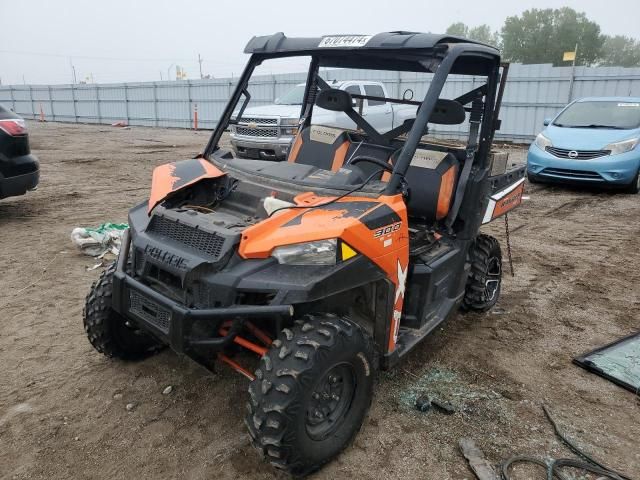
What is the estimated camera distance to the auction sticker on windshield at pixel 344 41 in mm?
3030

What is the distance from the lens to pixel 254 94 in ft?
74.1

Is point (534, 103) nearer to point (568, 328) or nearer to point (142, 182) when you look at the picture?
point (142, 182)

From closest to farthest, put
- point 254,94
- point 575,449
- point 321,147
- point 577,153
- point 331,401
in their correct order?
point 331,401 < point 575,449 < point 321,147 < point 577,153 < point 254,94

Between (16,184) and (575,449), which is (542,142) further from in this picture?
(16,184)

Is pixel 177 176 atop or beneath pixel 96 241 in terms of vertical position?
atop

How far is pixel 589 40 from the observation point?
173ft

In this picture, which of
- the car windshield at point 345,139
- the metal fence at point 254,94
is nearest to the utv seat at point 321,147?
the car windshield at point 345,139

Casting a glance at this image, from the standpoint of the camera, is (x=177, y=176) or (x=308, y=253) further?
(x=177, y=176)

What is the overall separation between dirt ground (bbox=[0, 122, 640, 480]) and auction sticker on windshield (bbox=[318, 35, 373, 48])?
2100mm

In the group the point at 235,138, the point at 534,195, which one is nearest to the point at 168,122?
the point at 235,138

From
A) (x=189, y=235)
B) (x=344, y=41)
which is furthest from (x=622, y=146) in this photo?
(x=189, y=235)

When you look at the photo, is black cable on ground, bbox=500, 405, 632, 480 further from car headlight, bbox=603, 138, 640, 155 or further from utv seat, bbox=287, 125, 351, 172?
car headlight, bbox=603, 138, 640, 155

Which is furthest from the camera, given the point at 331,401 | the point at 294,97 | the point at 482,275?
the point at 294,97

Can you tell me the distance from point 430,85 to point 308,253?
123 centimetres
